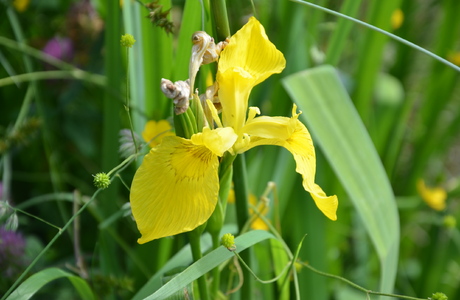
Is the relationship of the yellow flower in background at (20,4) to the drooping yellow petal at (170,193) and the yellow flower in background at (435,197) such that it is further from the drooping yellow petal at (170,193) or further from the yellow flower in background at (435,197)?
the yellow flower in background at (435,197)

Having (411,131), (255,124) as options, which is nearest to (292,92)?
(255,124)

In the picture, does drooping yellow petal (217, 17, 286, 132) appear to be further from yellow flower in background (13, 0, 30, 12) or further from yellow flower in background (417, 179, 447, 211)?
yellow flower in background (417, 179, 447, 211)

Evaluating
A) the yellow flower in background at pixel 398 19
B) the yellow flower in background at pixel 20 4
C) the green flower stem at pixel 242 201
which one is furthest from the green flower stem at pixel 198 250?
the yellow flower in background at pixel 398 19

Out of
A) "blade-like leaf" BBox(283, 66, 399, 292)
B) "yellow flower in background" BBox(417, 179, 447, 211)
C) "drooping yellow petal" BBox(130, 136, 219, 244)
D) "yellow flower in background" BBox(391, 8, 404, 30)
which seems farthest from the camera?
"yellow flower in background" BBox(391, 8, 404, 30)

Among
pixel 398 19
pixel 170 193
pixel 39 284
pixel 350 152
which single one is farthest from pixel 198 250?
pixel 398 19

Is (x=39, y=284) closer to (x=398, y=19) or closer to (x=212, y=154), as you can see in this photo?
(x=212, y=154)

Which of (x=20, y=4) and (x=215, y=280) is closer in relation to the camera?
(x=215, y=280)

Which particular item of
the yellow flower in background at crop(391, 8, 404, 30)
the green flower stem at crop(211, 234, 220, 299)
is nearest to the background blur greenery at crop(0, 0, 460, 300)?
the yellow flower in background at crop(391, 8, 404, 30)
